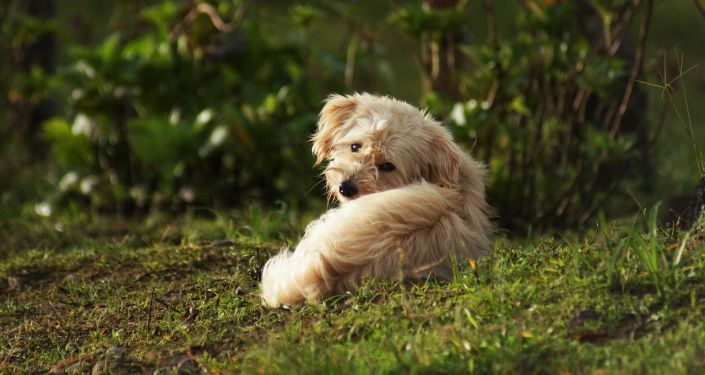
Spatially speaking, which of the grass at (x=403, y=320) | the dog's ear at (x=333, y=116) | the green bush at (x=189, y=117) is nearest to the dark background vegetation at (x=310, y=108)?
the green bush at (x=189, y=117)

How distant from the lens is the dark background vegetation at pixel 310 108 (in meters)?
6.68

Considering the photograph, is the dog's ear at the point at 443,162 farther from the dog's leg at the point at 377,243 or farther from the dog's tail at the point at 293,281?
the dog's tail at the point at 293,281

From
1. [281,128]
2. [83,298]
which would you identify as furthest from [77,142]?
[83,298]

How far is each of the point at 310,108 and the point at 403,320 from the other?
433 cm

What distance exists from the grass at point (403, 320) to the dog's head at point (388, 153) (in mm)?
490

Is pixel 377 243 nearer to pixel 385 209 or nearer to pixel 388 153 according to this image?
pixel 385 209

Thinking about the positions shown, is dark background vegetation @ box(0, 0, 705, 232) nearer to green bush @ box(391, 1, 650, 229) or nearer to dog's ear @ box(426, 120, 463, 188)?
green bush @ box(391, 1, 650, 229)

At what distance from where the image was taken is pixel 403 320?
12.2ft

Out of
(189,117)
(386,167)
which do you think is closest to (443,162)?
(386,167)

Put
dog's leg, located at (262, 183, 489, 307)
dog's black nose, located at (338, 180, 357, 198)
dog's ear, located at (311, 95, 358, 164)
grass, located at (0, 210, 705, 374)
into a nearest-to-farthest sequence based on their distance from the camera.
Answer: grass, located at (0, 210, 705, 374) → dog's leg, located at (262, 183, 489, 307) → dog's black nose, located at (338, 180, 357, 198) → dog's ear, located at (311, 95, 358, 164)

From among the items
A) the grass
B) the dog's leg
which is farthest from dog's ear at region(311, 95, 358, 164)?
the grass

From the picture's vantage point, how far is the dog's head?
14.3ft

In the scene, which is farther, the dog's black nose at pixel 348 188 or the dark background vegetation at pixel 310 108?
the dark background vegetation at pixel 310 108

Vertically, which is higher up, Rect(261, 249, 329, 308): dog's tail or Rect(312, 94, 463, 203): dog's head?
Rect(312, 94, 463, 203): dog's head
